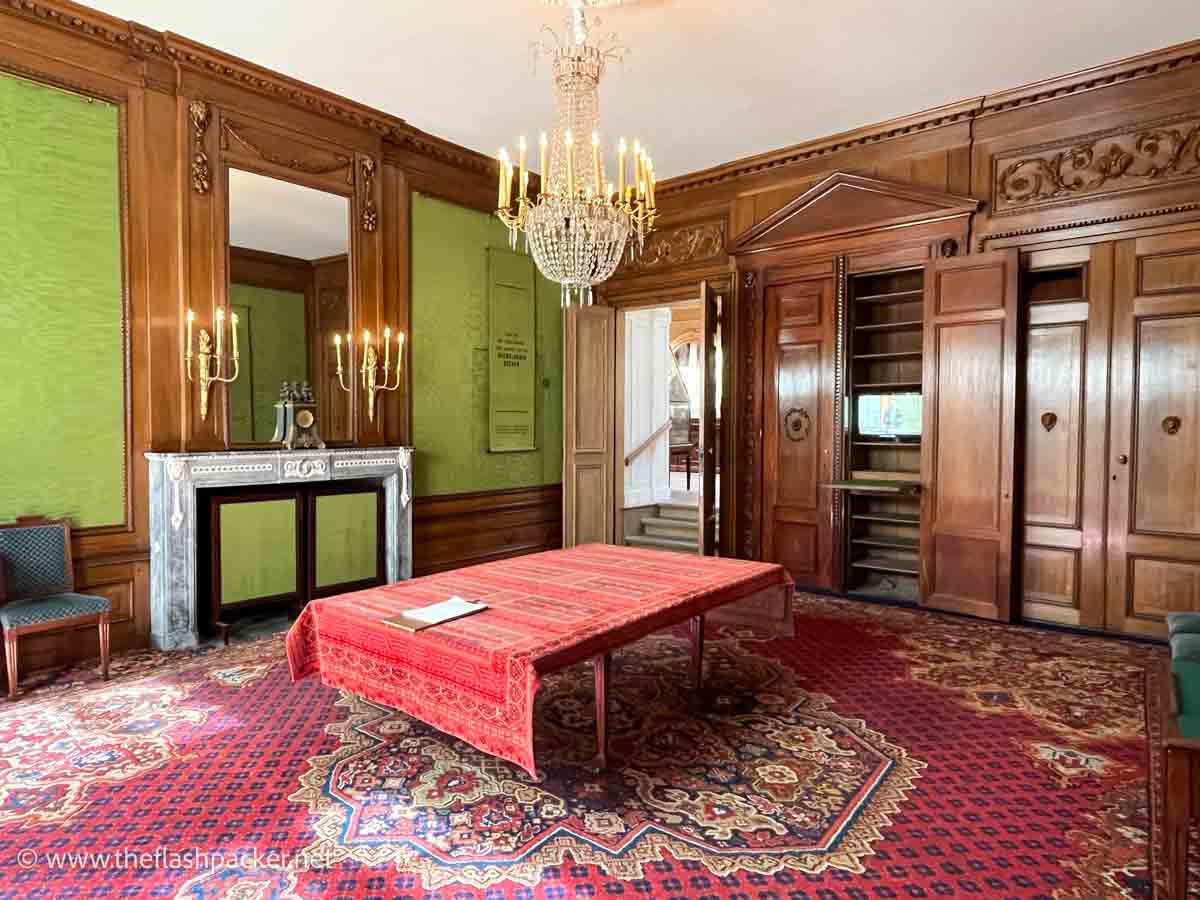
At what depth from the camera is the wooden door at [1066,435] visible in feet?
15.5

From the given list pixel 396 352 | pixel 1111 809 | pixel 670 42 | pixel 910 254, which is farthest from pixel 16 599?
pixel 910 254

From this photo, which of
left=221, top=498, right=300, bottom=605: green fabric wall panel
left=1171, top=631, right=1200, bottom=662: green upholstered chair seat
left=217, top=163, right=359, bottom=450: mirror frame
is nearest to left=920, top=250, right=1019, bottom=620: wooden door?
left=1171, top=631, right=1200, bottom=662: green upholstered chair seat

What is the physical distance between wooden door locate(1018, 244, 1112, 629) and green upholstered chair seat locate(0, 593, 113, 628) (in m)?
5.70

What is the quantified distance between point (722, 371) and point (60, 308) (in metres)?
4.74

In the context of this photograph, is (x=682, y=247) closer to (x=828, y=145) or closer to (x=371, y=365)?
(x=828, y=145)

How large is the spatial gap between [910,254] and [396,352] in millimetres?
3997

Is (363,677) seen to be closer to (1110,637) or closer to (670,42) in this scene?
(670,42)

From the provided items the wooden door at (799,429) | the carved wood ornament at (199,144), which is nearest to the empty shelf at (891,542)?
the wooden door at (799,429)

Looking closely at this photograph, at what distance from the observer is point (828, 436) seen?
5.89 metres

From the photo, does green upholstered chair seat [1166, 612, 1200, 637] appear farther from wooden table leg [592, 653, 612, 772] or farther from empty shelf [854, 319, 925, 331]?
empty shelf [854, 319, 925, 331]

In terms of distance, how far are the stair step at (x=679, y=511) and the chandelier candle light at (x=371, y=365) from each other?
3.83 m

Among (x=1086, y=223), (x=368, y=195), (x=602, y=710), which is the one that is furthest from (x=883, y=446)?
(x=368, y=195)

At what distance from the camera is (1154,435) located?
4531 millimetres

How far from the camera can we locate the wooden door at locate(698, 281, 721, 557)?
6.23m
